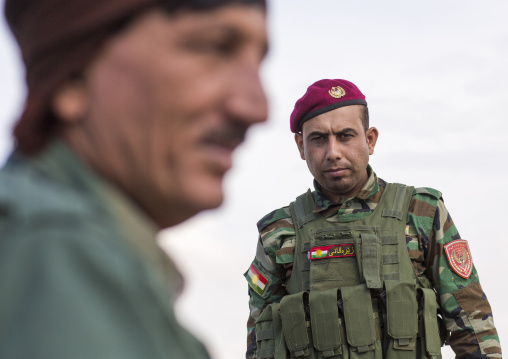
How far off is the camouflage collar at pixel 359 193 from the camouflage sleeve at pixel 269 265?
0.26 meters

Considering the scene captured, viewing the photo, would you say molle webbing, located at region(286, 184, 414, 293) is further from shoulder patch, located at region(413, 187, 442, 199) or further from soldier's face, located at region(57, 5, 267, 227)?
soldier's face, located at region(57, 5, 267, 227)

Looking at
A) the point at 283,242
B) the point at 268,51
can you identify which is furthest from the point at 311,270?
the point at 268,51

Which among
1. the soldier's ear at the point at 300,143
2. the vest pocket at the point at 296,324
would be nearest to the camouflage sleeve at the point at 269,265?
the vest pocket at the point at 296,324

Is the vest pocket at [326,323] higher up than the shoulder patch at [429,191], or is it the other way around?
the shoulder patch at [429,191]

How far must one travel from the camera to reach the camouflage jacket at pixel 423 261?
4.59m

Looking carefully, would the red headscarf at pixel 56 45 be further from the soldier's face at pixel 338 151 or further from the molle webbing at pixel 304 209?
the molle webbing at pixel 304 209

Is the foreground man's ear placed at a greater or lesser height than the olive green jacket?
greater

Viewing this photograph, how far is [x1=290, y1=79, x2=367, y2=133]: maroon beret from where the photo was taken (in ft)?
16.4

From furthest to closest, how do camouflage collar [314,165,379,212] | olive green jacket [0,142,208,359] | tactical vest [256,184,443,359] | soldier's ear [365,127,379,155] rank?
soldier's ear [365,127,379,155] → camouflage collar [314,165,379,212] → tactical vest [256,184,443,359] → olive green jacket [0,142,208,359]

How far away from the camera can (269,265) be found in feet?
16.6

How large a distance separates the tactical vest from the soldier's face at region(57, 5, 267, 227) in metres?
3.84

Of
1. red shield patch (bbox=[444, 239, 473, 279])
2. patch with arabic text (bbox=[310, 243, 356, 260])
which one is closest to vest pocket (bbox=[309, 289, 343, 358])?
patch with arabic text (bbox=[310, 243, 356, 260])

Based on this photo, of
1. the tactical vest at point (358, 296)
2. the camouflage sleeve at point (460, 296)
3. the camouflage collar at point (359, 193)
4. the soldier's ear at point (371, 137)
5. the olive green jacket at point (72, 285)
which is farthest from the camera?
the soldier's ear at point (371, 137)

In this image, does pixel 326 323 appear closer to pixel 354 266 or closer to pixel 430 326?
pixel 354 266
